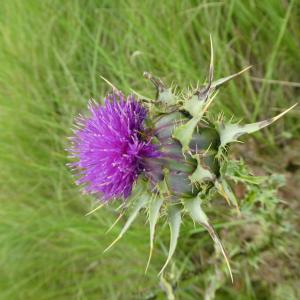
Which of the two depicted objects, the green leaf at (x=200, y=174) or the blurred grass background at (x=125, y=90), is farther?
the blurred grass background at (x=125, y=90)

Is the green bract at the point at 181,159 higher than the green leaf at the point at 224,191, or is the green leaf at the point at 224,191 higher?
the green bract at the point at 181,159

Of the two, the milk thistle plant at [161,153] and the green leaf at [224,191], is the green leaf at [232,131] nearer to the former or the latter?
the milk thistle plant at [161,153]

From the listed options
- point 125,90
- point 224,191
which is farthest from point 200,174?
point 125,90

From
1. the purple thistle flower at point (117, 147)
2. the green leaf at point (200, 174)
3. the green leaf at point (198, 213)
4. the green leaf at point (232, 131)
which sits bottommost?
the green leaf at point (198, 213)

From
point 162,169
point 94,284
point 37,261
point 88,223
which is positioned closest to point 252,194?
point 162,169

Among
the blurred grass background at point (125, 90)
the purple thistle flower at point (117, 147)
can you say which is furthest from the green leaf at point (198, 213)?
the blurred grass background at point (125, 90)

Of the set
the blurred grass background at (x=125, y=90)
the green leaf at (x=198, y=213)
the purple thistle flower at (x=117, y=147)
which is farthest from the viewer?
the blurred grass background at (x=125, y=90)
